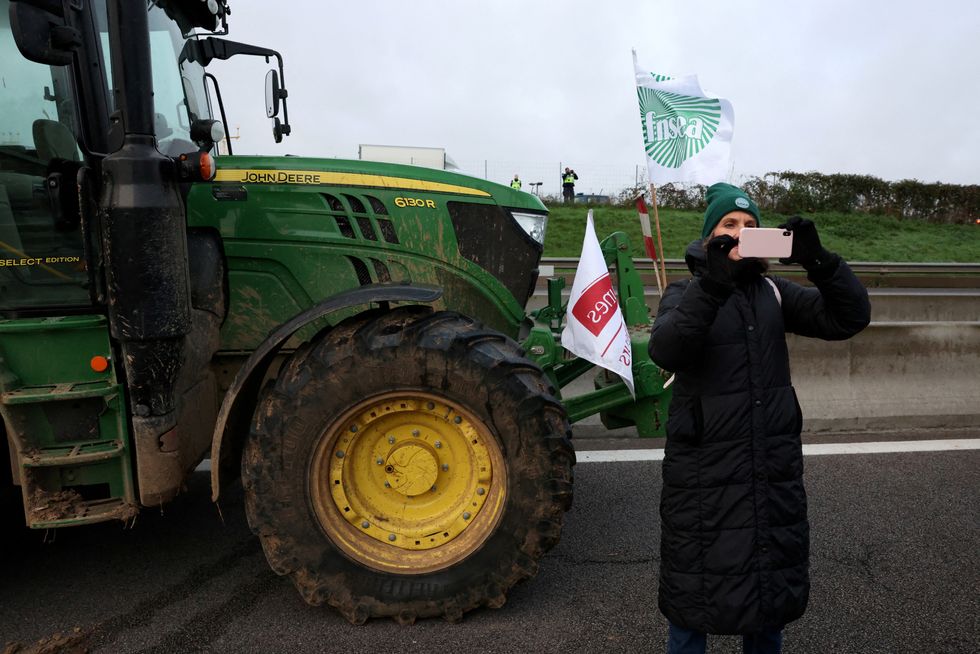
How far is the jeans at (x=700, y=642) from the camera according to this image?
2229 mm

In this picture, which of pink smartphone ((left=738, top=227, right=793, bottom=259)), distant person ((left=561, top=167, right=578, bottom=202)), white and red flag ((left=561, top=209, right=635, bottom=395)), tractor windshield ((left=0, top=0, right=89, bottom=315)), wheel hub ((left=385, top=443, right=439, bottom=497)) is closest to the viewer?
pink smartphone ((left=738, top=227, right=793, bottom=259))

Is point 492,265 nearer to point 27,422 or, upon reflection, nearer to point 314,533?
point 314,533

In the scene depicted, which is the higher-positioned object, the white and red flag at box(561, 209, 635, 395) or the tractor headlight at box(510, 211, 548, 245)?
the tractor headlight at box(510, 211, 548, 245)

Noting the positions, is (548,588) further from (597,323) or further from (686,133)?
(686,133)

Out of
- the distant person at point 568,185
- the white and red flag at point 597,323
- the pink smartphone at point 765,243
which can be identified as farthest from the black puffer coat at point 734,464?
the distant person at point 568,185

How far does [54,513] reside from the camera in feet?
9.41

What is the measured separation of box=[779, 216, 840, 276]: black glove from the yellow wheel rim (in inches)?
56.1

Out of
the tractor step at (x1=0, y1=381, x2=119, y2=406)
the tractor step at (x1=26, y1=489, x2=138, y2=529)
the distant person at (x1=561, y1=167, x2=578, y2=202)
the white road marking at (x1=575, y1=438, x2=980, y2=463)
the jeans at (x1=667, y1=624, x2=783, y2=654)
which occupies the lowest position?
the white road marking at (x1=575, y1=438, x2=980, y2=463)

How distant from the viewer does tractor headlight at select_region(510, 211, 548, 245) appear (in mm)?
3742

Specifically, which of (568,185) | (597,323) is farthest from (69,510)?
(568,185)

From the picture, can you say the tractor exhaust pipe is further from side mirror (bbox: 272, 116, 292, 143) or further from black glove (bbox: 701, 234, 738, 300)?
black glove (bbox: 701, 234, 738, 300)

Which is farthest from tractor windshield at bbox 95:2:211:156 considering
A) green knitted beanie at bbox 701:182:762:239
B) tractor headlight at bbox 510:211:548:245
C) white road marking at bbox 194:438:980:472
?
green knitted beanie at bbox 701:182:762:239

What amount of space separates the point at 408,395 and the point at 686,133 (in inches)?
93.8

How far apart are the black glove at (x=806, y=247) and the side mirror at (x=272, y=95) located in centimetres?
297
